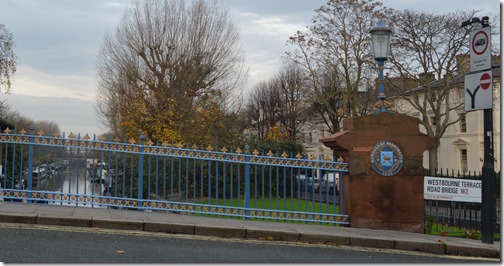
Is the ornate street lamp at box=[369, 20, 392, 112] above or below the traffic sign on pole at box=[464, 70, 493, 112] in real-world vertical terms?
above

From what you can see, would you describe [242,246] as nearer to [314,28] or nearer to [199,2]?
[199,2]

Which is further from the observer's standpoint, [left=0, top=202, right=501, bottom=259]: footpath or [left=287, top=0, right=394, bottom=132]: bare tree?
[left=287, top=0, right=394, bottom=132]: bare tree

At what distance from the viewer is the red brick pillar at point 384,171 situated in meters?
9.97

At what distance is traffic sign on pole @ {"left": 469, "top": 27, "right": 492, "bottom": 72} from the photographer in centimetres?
939

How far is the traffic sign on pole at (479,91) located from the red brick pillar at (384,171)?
43.4 inches

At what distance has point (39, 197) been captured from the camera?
9484mm

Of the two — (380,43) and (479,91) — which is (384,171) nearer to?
(479,91)

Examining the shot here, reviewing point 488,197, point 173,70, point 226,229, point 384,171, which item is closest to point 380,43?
point 384,171

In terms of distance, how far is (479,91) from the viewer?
9.50m

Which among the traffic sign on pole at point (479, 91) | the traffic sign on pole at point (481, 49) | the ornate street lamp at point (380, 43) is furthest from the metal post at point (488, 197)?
the ornate street lamp at point (380, 43)

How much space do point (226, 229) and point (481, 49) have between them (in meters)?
5.75

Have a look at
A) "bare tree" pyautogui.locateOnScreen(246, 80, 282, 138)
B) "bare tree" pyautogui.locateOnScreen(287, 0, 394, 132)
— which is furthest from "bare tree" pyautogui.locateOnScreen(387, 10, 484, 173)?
"bare tree" pyautogui.locateOnScreen(246, 80, 282, 138)

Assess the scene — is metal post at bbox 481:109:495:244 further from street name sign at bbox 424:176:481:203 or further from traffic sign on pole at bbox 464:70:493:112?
street name sign at bbox 424:176:481:203

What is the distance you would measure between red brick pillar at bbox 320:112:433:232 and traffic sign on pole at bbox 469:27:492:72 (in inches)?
62.2
